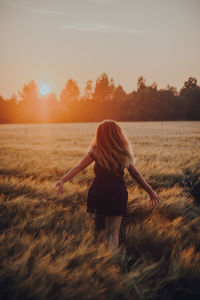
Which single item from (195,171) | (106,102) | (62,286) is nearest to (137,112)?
(106,102)

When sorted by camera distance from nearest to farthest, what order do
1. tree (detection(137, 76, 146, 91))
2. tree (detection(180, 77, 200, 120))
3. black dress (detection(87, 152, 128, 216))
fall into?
black dress (detection(87, 152, 128, 216)), tree (detection(180, 77, 200, 120)), tree (detection(137, 76, 146, 91))

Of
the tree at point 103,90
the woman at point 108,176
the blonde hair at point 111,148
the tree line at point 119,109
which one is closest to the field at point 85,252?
the woman at point 108,176

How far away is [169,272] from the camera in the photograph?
69.7 inches

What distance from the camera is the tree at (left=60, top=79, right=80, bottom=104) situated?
274 ft

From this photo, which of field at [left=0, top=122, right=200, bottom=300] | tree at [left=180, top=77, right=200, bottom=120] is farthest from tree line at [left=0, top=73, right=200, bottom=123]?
field at [left=0, top=122, right=200, bottom=300]

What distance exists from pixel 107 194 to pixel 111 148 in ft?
1.73

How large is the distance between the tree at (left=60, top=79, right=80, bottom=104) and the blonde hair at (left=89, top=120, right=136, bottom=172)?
273 ft

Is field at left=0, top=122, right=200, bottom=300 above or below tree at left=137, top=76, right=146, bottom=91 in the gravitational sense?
below

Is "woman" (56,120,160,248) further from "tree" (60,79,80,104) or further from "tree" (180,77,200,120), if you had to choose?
"tree" (60,79,80,104)

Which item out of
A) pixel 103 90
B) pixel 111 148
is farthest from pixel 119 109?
pixel 111 148

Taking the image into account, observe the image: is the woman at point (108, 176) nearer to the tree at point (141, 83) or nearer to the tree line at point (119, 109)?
the tree line at point (119, 109)

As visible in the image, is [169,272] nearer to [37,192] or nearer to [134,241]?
[134,241]

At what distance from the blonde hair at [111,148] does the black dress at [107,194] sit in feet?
0.28

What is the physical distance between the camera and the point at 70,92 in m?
83.9
